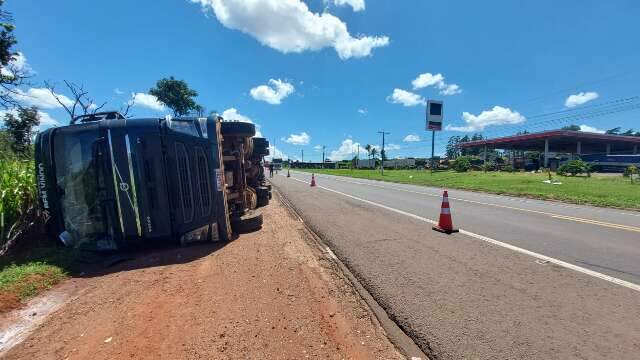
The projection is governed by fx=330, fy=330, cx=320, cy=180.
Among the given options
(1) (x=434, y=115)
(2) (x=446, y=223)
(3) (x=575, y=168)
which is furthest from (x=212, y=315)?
(1) (x=434, y=115)

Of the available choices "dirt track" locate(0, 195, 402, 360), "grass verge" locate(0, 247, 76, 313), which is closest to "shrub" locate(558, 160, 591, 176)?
"dirt track" locate(0, 195, 402, 360)

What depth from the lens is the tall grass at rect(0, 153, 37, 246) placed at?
19.4 feet

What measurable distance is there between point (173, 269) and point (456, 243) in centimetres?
491

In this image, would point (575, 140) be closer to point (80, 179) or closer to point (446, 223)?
point (446, 223)

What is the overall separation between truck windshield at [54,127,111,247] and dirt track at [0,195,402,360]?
104 centimetres

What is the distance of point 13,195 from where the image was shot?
20.7 feet

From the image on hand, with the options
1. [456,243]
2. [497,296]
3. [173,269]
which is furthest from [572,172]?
[173,269]

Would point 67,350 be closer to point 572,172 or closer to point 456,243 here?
point 456,243

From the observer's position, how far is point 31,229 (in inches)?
258

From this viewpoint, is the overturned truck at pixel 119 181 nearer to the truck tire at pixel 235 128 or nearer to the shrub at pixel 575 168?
the truck tire at pixel 235 128

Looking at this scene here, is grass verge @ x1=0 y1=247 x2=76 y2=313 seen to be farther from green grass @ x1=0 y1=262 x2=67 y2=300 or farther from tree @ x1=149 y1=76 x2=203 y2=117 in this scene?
tree @ x1=149 y1=76 x2=203 y2=117

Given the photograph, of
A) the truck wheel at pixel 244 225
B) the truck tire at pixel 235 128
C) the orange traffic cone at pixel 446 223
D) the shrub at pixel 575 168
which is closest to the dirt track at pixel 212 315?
the truck wheel at pixel 244 225

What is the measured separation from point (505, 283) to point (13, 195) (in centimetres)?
851

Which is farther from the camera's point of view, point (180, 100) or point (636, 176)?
point (180, 100)
